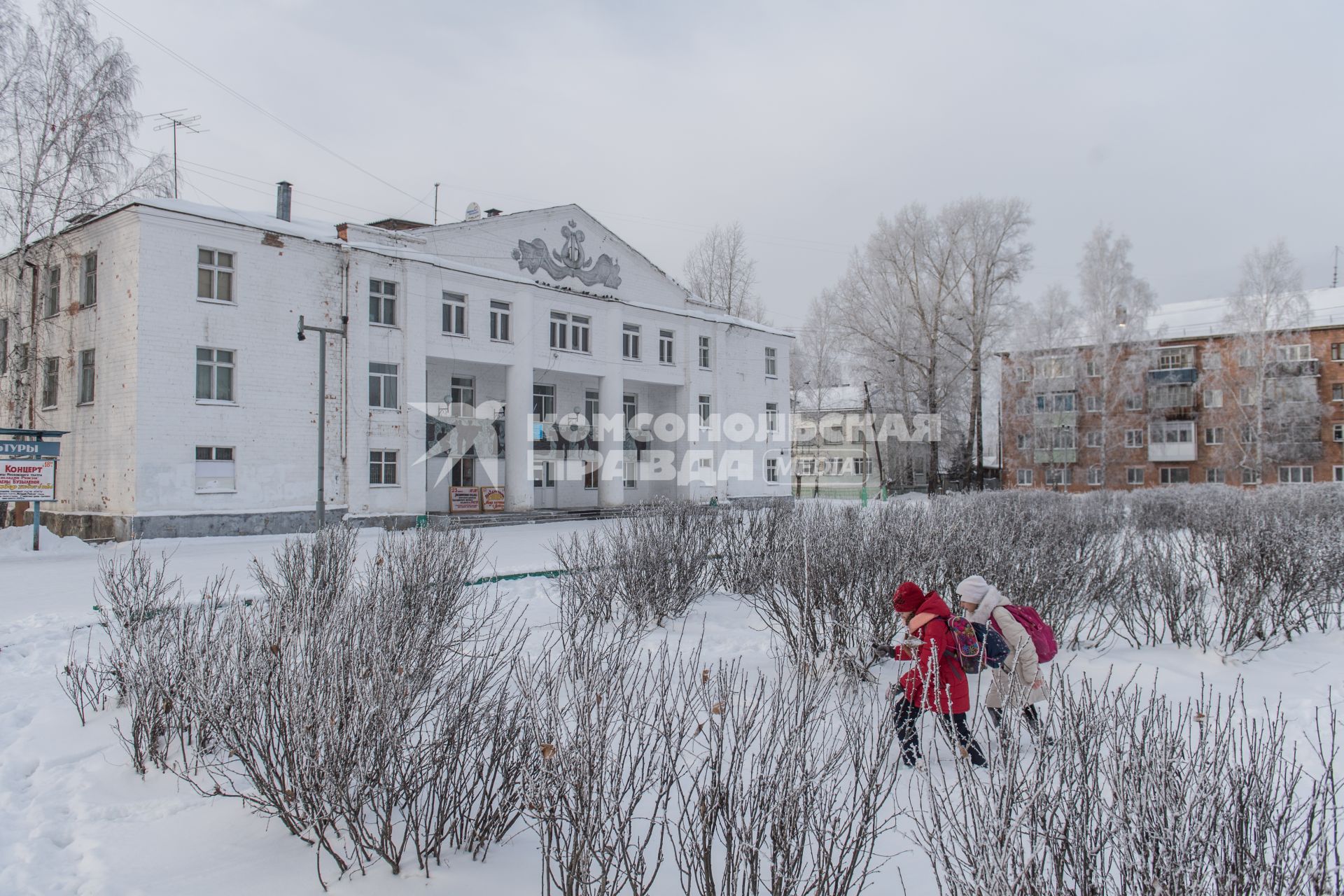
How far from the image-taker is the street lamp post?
1898 centimetres

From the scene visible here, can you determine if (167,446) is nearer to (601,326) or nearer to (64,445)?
(64,445)

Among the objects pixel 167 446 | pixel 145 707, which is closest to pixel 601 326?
pixel 167 446

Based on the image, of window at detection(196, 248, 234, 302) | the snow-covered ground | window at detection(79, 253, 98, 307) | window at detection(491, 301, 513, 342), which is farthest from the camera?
window at detection(491, 301, 513, 342)

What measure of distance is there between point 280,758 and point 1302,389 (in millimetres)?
48880

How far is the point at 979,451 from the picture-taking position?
154ft

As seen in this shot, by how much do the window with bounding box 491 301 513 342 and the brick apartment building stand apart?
29501mm

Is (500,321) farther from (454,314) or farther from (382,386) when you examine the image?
(382,386)

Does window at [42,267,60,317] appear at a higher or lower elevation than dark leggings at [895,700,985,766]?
higher

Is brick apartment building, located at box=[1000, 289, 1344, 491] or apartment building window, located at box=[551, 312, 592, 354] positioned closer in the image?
apartment building window, located at box=[551, 312, 592, 354]

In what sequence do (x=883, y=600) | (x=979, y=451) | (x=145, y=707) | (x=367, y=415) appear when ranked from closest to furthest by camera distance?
1. (x=145, y=707)
2. (x=883, y=600)
3. (x=367, y=415)
4. (x=979, y=451)

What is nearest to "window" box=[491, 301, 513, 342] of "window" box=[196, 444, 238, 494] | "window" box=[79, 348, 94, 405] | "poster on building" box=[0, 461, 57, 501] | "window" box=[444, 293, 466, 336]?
"window" box=[444, 293, 466, 336]

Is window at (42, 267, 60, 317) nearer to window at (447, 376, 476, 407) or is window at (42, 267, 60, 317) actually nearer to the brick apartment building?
window at (447, 376, 476, 407)

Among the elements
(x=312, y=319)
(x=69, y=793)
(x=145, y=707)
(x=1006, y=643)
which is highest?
(x=312, y=319)

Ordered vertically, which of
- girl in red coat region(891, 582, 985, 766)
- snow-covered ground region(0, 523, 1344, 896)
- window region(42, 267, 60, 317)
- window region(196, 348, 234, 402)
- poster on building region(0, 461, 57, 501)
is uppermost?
window region(42, 267, 60, 317)
